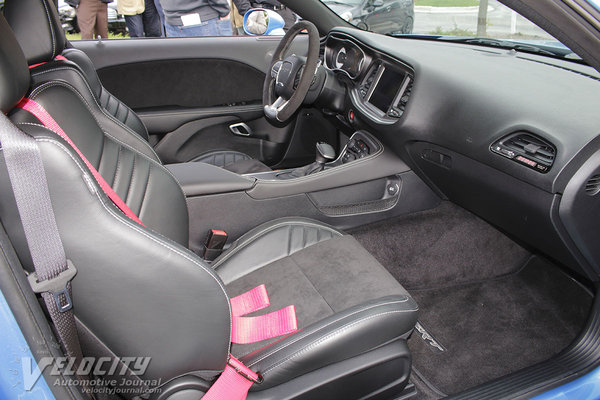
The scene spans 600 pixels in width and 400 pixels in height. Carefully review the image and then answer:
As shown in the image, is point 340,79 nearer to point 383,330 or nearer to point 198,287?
point 383,330

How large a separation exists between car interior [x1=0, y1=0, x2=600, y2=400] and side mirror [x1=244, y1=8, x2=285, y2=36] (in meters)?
0.10

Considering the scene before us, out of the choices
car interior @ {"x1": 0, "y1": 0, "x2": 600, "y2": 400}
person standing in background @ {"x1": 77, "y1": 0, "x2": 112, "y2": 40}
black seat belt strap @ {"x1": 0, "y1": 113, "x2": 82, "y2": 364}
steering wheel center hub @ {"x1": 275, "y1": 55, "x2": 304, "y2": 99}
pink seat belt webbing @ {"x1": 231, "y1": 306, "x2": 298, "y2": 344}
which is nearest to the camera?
black seat belt strap @ {"x1": 0, "y1": 113, "x2": 82, "y2": 364}

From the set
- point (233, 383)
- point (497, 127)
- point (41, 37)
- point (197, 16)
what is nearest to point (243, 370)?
point (233, 383)

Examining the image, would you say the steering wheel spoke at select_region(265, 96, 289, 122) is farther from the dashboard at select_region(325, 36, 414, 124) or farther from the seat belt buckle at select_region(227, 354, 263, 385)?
the seat belt buckle at select_region(227, 354, 263, 385)

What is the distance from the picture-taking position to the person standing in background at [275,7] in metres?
2.70

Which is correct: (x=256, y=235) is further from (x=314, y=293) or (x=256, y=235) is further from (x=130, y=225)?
(x=130, y=225)

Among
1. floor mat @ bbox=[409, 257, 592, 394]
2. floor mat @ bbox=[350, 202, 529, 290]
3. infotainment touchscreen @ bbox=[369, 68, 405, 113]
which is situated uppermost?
infotainment touchscreen @ bbox=[369, 68, 405, 113]

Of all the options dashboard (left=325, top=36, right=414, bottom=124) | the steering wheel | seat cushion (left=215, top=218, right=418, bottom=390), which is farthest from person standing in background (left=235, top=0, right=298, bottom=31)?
seat cushion (left=215, top=218, right=418, bottom=390)

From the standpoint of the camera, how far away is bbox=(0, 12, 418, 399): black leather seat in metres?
0.80

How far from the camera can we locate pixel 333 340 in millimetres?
1139

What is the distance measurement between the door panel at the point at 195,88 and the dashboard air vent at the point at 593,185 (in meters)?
1.73

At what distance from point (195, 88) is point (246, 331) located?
168 cm

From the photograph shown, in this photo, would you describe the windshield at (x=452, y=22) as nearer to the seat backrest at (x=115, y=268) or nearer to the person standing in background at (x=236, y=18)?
the person standing in background at (x=236, y=18)

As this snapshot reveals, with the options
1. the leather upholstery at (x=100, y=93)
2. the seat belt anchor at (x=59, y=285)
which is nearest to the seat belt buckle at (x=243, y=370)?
the seat belt anchor at (x=59, y=285)
